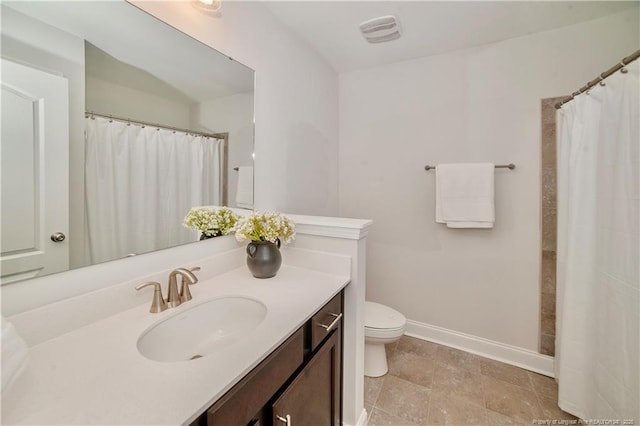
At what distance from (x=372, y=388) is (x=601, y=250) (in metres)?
1.44

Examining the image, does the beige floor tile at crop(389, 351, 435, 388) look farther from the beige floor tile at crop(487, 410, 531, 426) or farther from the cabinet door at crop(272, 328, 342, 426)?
the cabinet door at crop(272, 328, 342, 426)

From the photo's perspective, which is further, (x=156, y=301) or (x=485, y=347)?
(x=485, y=347)

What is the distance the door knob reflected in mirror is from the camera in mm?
798

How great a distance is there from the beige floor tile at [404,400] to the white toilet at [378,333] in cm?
10

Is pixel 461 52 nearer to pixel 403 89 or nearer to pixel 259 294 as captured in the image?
pixel 403 89

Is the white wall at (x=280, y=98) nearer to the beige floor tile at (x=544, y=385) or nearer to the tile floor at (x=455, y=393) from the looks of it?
the tile floor at (x=455, y=393)

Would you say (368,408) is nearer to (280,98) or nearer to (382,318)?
(382,318)

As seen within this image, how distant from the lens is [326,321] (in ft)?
3.48

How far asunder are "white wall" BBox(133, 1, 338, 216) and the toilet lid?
845mm

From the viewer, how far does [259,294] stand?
1.07 m

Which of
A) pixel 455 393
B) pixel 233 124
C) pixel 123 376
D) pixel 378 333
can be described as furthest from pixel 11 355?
pixel 455 393

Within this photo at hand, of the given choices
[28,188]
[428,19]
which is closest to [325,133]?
[428,19]

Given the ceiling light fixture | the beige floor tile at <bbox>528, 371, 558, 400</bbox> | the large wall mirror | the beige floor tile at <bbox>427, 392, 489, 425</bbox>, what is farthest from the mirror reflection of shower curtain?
the beige floor tile at <bbox>528, 371, 558, 400</bbox>

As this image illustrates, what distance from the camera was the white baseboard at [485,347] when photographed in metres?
1.82
